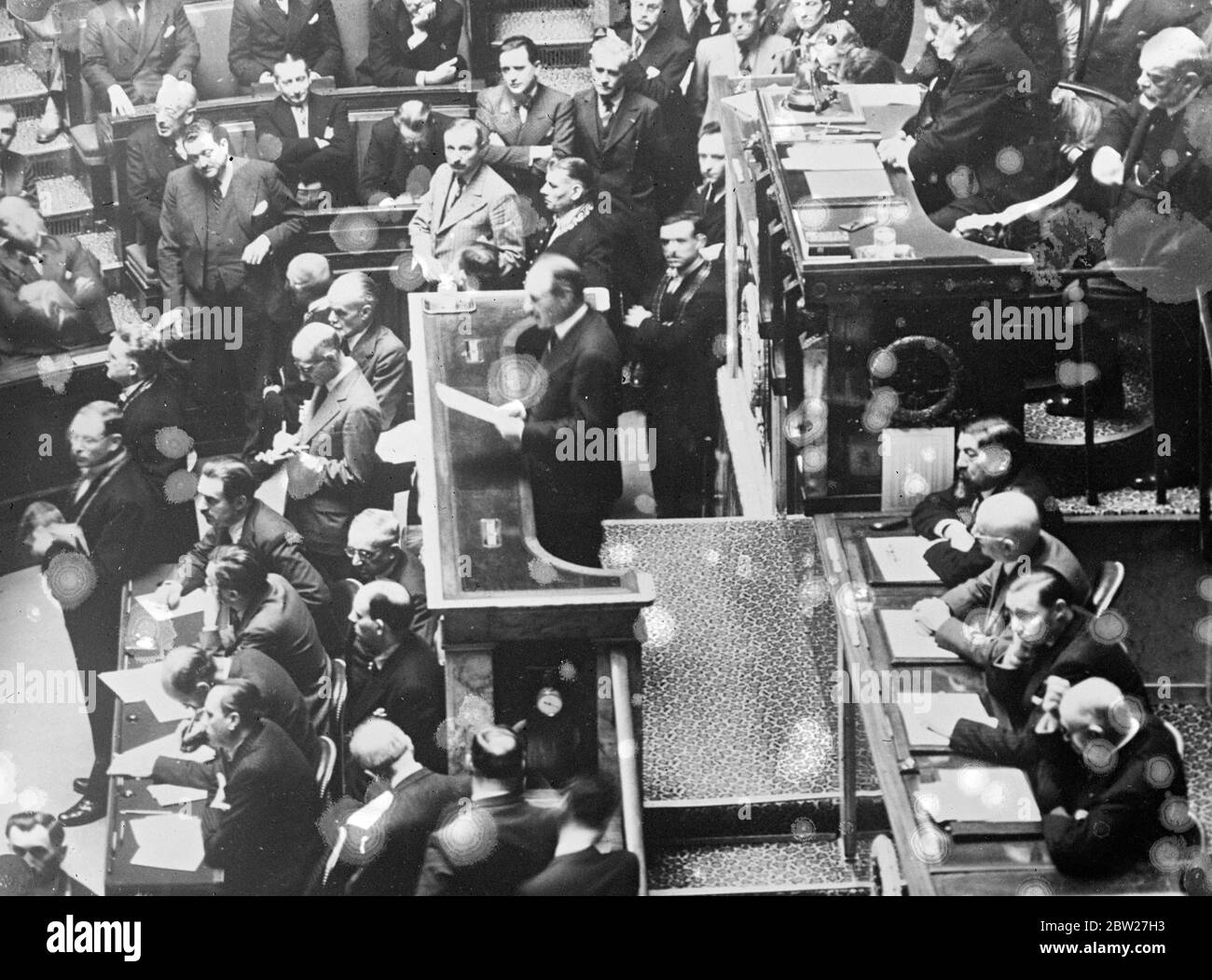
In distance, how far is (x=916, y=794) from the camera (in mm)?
5168

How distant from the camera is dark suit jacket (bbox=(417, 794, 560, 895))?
546cm

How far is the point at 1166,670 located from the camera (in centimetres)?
545

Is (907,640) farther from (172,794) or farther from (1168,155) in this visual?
(172,794)

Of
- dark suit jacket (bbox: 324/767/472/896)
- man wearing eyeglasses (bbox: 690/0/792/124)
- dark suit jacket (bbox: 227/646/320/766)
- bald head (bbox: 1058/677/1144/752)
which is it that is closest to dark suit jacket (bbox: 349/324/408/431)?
dark suit jacket (bbox: 227/646/320/766)

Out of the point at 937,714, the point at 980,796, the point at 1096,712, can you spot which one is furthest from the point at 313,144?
the point at 1096,712

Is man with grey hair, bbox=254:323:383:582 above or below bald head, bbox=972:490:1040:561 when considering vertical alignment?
above

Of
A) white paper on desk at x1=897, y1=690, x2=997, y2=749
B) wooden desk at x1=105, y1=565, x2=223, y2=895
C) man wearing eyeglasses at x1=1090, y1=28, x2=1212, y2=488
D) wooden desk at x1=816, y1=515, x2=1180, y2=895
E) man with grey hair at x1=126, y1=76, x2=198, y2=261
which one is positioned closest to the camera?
wooden desk at x1=816, y1=515, x2=1180, y2=895

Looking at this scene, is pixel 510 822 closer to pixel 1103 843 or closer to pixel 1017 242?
pixel 1103 843

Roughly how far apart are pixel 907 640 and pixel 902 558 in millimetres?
270

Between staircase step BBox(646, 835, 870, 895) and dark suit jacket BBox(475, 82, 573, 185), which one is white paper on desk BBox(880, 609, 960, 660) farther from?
dark suit jacket BBox(475, 82, 573, 185)

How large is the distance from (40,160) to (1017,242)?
3241 millimetres

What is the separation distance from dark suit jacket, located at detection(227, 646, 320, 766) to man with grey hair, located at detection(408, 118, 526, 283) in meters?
1.37

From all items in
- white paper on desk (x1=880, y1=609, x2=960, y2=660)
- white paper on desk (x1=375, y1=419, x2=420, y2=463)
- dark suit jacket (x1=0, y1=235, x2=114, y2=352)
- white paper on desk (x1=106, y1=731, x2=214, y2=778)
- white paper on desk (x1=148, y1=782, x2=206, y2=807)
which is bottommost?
white paper on desk (x1=148, y1=782, x2=206, y2=807)
